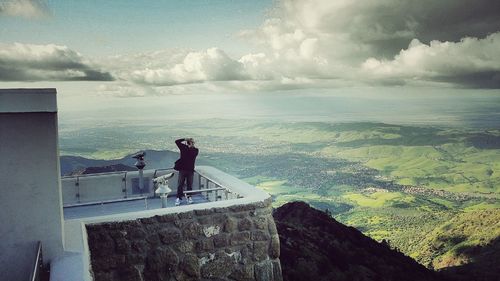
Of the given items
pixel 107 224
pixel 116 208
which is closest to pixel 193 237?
pixel 107 224

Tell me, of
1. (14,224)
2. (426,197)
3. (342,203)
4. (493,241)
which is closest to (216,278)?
(14,224)

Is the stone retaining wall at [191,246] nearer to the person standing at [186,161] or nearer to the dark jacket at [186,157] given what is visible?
the person standing at [186,161]

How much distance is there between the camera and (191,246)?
6.09 m

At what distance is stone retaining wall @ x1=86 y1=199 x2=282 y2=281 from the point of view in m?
5.66

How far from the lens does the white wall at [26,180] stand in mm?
4133

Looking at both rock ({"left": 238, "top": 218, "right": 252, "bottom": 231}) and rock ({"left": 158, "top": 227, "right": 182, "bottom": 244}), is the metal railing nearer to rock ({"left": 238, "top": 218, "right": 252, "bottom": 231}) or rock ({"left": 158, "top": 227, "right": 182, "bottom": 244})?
rock ({"left": 238, "top": 218, "right": 252, "bottom": 231})

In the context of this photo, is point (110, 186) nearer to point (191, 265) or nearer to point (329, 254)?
point (191, 265)

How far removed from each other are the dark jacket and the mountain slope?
23.6 feet

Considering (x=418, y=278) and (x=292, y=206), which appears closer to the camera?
(x=418, y=278)

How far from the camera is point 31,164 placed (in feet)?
13.8

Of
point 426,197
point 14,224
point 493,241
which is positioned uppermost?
point 14,224

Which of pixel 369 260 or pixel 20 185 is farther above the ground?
pixel 20 185

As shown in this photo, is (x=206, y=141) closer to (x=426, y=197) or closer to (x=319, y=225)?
(x=426, y=197)

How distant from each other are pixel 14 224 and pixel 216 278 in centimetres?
302
